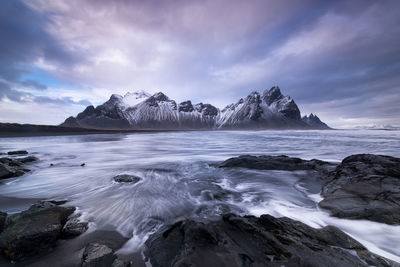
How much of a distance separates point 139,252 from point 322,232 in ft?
11.9

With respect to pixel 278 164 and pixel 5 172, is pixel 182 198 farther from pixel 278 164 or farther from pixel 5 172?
pixel 5 172

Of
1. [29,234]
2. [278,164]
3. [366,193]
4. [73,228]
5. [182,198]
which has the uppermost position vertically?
[29,234]

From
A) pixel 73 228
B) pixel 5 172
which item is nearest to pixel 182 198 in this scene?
pixel 73 228

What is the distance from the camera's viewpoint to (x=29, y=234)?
9.32 ft

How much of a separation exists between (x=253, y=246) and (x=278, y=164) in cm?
789

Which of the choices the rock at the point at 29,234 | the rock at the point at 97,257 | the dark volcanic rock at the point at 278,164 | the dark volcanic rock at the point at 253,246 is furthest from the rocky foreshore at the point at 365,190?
the rock at the point at 29,234

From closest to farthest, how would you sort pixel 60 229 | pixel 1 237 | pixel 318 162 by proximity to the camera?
pixel 1 237 → pixel 60 229 → pixel 318 162

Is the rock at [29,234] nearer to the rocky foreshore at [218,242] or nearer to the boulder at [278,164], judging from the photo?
the rocky foreshore at [218,242]

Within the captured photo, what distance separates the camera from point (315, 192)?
6230 mm

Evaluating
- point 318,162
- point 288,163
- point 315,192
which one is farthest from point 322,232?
point 318,162

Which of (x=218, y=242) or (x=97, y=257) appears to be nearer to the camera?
(x=97, y=257)

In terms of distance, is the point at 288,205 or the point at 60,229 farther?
the point at 288,205

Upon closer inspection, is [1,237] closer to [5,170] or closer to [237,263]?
[237,263]

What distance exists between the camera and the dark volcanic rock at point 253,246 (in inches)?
97.3
